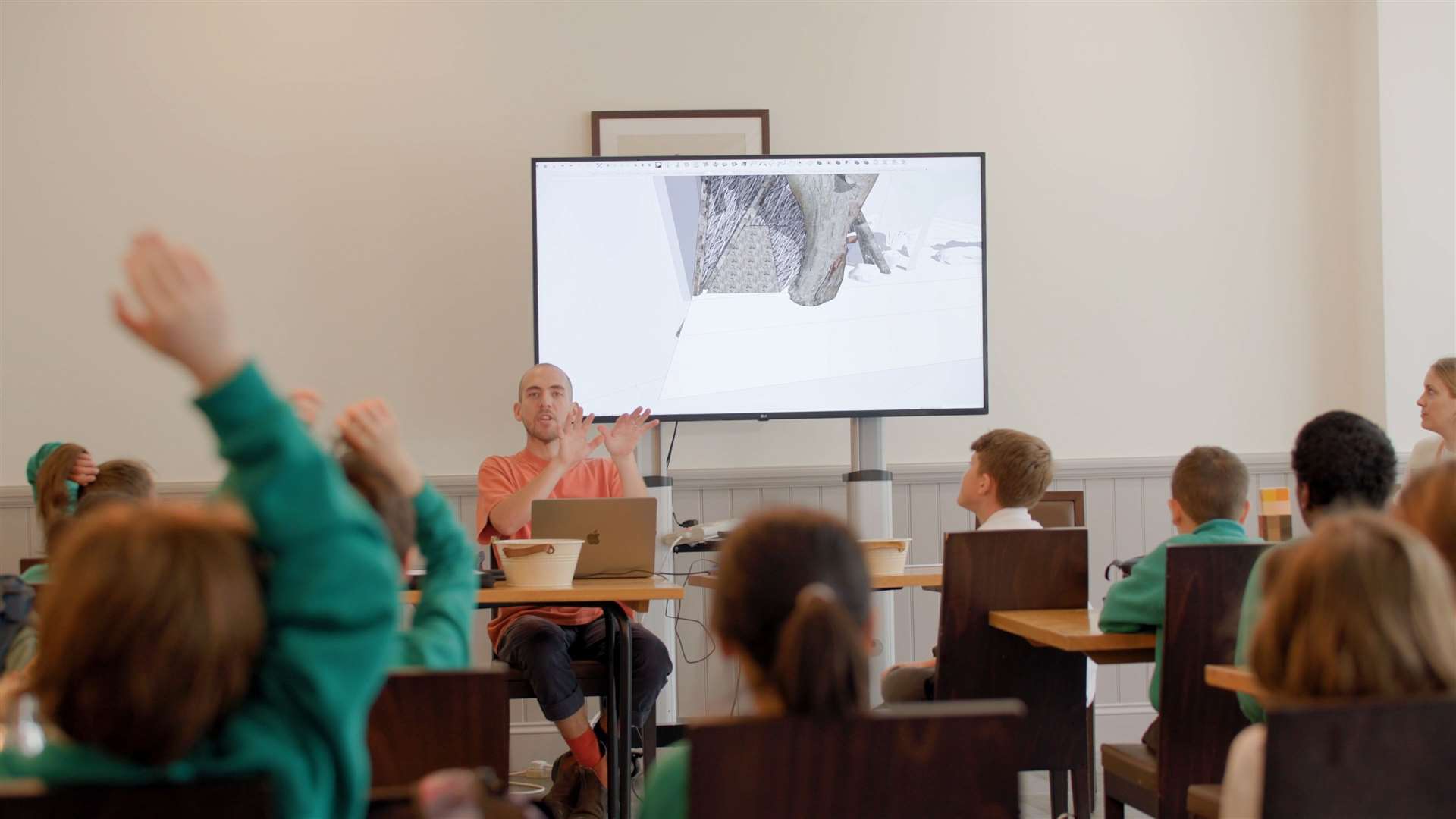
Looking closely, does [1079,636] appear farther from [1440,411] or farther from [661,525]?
[1440,411]

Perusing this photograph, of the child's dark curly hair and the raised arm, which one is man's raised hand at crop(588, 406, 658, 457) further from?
the raised arm

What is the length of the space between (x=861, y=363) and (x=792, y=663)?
120 inches

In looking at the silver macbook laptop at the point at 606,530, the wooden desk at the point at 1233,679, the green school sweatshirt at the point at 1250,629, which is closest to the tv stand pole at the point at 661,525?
the silver macbook laptop at the point at 606,530

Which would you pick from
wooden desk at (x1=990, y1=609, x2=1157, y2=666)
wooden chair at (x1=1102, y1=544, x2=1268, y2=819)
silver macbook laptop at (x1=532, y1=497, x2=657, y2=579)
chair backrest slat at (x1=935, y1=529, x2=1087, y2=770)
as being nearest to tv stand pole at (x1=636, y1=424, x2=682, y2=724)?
silver macbook laptop at (x1=532, y1=497, x2=657, y2=579)

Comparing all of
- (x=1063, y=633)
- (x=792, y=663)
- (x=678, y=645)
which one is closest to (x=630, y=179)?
(x=678, y=645)

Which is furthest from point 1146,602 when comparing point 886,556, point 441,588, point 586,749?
point 586,749

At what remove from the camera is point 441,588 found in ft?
5.14

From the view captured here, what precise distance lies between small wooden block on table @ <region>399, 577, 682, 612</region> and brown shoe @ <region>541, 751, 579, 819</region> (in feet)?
2.48

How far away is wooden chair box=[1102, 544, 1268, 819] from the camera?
7.30 feet

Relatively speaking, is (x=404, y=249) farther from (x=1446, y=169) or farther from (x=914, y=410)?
(x=1446, y=169)

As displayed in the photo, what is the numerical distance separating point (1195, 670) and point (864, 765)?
135 centimetres

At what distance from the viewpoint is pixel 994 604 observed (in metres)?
2.59

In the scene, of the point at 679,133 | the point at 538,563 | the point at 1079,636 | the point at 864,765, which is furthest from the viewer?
the point at 679,133

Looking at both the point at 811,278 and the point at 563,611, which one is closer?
the point at 563,611
